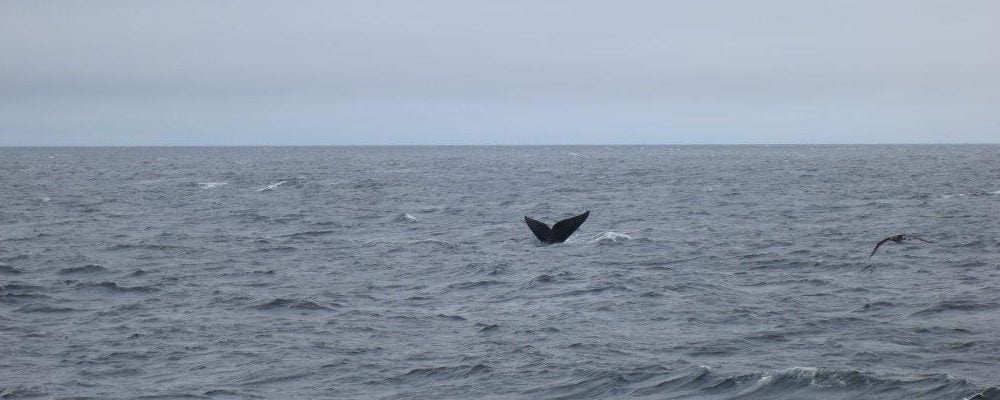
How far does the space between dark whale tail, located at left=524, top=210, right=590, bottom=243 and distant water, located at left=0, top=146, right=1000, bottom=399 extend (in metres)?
0.73

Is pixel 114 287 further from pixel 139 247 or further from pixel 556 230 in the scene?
pixel 556 230

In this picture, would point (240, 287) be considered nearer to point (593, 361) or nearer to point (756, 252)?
point (593, 361)

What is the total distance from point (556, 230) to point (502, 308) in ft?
43.6

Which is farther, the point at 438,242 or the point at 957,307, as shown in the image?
the point at 438,242

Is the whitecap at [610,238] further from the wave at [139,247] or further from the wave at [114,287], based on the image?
the wave at [114,287]

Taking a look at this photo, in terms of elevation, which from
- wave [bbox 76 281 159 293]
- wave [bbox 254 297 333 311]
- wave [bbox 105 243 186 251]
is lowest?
wave [bbox 105 243 186 251]

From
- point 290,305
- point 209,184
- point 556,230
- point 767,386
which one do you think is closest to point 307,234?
point 556,230

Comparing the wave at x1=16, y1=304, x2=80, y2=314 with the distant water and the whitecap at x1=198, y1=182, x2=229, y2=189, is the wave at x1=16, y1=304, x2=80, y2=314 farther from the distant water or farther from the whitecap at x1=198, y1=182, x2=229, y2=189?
the whitecap at x1=198, y1=182, x2=229, y2=189

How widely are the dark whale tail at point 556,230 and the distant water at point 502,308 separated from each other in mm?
729

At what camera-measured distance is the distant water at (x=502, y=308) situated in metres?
17.8

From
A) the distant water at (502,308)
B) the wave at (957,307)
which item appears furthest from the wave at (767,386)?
the wave at (957,307)

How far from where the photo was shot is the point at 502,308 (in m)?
24.8

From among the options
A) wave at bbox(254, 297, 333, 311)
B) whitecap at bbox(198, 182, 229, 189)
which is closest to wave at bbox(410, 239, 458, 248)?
wave at bbox(254, 297, 333, 311)

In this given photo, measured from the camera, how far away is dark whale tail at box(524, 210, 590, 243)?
123ft
